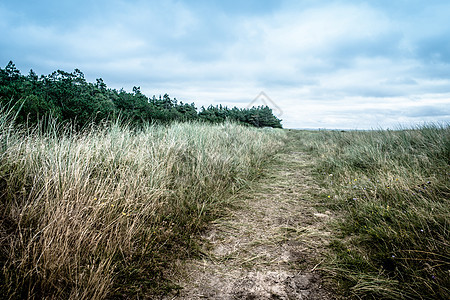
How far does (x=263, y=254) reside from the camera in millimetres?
1982

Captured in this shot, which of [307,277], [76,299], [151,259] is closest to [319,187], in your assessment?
[307,277]

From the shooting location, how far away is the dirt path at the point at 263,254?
1.56 meters

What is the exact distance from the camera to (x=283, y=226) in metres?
2.51

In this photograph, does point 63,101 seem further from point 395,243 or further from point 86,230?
point 395,243

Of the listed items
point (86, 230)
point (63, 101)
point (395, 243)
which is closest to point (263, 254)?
point (395, 243)

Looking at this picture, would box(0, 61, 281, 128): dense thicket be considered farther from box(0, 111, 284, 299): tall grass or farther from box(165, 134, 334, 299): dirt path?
box(165, 134, 334, 299): dirt path

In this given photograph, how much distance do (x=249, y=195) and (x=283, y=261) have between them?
1674 mm

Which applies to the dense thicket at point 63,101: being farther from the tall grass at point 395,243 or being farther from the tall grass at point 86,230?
the tall grass at point 395,243

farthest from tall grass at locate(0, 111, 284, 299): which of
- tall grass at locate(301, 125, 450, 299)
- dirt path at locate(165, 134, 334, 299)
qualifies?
tall grass at locate(301, 125, 450, 299)

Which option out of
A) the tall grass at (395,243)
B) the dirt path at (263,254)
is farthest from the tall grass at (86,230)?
the tall grass at (395,243)

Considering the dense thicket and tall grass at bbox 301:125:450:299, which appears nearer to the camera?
tall grass at bbox 301:125:450:299

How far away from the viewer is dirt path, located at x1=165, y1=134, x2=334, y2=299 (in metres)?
1.56

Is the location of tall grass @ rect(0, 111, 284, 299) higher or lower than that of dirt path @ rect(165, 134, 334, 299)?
higher

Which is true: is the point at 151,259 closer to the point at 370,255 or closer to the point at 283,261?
the point at 283,261
